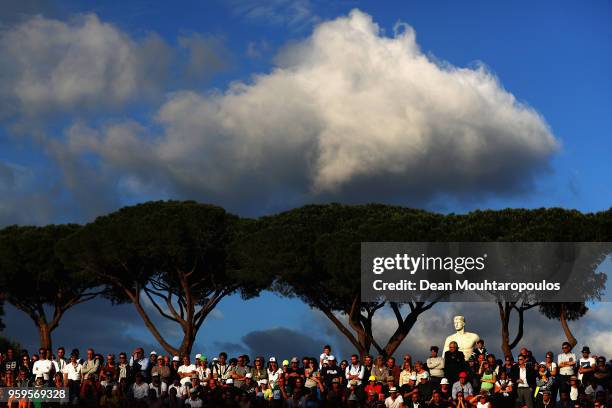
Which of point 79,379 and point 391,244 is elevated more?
point 391,244

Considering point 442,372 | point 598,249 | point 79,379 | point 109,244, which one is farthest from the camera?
point 109,244

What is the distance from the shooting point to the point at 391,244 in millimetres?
38219

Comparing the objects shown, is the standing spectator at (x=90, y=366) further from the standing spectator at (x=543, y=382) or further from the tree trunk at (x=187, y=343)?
the tree trunk at (x=187, y=343)

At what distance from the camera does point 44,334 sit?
48.4 metres

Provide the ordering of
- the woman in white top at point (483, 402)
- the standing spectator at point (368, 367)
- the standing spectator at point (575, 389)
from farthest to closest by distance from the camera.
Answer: the standing spectator at point (368, 367)
the standing spectator at point (575, 389)
the woman in white top at point (483, 402)

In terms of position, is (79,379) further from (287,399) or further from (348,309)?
(348,309)

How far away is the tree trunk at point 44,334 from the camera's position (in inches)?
1902

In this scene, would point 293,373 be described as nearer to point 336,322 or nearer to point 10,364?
point 10,364

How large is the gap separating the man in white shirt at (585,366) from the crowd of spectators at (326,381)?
0.03 meters

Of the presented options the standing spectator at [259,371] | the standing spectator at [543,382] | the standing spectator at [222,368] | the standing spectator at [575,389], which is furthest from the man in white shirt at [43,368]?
the standing spectator at [575,389]

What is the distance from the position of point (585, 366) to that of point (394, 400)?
536 centimetres

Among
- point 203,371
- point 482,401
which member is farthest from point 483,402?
point 203,371

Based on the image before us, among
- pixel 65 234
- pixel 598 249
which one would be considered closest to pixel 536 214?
pixel 598 249

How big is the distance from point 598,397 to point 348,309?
18689mm
